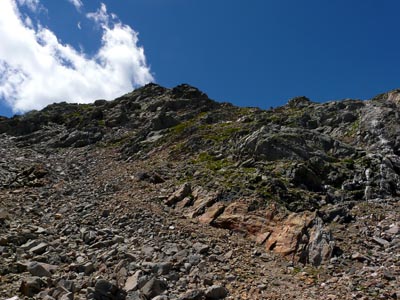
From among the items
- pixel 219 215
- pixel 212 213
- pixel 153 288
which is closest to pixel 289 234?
pixel 219 215

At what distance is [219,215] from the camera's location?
22375mm

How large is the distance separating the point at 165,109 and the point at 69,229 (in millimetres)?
46592

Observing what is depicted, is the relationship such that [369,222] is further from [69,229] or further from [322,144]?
[69,229]

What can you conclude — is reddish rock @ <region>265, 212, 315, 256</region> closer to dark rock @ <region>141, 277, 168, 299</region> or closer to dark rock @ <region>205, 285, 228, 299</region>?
dark rock @ <region>205, 285, 228, 299</region>

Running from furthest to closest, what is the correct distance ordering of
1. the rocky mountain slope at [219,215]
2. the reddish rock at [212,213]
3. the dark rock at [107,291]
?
1. the reddish rock at [212,213]
2. the rocky mountain slope at [219,215]
3. the dark rock at [107,291]

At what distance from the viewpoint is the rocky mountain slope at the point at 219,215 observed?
14719 millimetres

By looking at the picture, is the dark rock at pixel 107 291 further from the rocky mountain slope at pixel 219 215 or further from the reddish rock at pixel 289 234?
the reddish rock at pixel 289 234

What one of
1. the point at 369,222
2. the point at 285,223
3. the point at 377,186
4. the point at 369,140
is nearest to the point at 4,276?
the point at 285,223

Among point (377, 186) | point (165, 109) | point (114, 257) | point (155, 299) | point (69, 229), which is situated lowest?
point (155, 299)

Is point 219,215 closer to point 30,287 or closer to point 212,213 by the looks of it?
point 212,213

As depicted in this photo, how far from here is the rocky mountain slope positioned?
48.3 ft

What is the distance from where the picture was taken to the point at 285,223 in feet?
67.4

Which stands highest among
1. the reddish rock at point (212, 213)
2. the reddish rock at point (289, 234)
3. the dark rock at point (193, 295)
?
the reddish rock at point (212, 213)

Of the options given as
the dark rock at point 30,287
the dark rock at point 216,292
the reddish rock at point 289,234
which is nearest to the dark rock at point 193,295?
the dark rock at point 216,292
